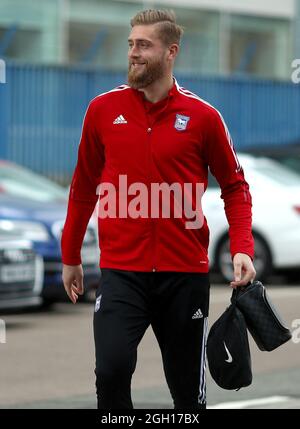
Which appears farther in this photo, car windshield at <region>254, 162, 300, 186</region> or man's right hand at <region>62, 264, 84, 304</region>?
car windshield at <region>254, 162, 300, 186</region>

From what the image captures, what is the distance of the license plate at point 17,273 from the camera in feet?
37.8

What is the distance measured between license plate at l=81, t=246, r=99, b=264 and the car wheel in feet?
8.93

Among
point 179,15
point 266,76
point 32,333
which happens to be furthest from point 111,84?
point 32,333

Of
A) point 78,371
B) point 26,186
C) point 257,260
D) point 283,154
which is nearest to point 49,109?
point 283,154

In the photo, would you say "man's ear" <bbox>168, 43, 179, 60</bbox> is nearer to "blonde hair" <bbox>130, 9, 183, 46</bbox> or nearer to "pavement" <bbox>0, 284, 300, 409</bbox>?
"blonde hair" <bbox>130, 9, 183, 46</bbox>

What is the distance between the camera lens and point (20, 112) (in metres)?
21.3

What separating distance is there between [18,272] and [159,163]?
6.40m

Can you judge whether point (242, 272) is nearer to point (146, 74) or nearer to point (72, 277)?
point (72, 277)

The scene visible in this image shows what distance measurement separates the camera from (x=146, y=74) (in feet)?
17.9

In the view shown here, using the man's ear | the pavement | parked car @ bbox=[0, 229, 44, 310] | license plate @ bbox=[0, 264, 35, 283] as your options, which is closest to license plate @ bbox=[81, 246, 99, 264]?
the pavement

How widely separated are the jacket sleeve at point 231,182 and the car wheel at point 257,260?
995 centimetres

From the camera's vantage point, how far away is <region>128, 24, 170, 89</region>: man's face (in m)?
5.44

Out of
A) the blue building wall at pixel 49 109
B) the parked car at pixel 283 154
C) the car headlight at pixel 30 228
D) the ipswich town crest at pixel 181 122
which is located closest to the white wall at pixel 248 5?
the blue building wall at pixel 49 109

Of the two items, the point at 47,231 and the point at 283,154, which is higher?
the point at 283,154
